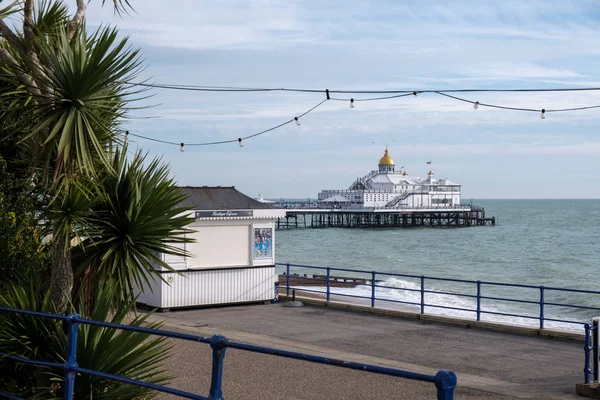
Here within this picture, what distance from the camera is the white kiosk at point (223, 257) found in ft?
63.0

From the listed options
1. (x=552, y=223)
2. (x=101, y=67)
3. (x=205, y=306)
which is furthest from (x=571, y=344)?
(x=552, y=223)

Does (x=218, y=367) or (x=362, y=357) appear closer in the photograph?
(x=218, y=367)

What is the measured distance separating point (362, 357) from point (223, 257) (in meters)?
7.30

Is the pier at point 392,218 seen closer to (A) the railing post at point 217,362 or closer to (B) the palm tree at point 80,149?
(B) the palm tree at point 80,149

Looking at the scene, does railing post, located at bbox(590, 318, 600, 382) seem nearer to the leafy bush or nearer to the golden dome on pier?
the leafy bush

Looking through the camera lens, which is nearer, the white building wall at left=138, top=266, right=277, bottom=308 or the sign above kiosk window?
the white building wall at left=138, top=266, right=277, bottom=308

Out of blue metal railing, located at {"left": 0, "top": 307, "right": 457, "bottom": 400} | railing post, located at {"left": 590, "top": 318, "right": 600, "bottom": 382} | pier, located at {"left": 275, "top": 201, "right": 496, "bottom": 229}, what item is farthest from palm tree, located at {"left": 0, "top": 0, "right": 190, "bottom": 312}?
pier, located at {"left": 275, "top": 201, "right": 496, "bottom": 229}

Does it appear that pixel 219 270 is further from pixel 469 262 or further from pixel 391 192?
pixel 391 192

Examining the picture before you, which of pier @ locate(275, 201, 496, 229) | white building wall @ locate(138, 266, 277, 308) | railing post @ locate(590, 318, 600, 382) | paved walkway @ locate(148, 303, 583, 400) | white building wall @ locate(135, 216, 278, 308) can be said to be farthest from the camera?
pier @ locate(275, 201, 496, 229)

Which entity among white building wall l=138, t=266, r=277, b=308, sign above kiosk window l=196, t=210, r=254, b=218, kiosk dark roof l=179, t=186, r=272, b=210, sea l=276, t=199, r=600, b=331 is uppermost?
kiosk dark roof l=179, t=186, r=272, b=210

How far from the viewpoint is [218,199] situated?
2023 cm

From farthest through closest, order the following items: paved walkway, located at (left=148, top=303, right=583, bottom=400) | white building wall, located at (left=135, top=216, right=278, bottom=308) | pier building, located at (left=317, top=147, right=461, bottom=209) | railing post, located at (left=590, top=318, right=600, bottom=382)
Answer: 1. pier building, located at (left=317, top=147, right=461, bottom=209)
2. white building wall, located at (left=135, top=216, right=278, bottom=308)
3. railing post, located at (left=590, top=318, right=600, bottom=382)
4. paved walkway, located at (left=148, top=303, right=583, bottom=400)

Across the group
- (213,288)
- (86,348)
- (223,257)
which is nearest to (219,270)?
(223,257)

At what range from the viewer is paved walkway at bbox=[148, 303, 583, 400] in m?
10.9
